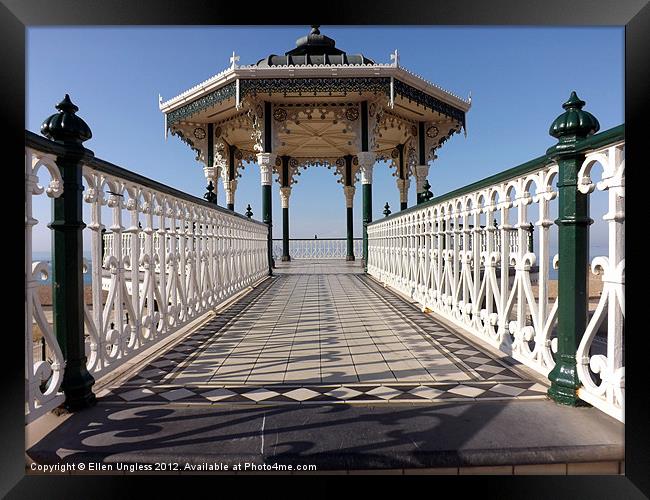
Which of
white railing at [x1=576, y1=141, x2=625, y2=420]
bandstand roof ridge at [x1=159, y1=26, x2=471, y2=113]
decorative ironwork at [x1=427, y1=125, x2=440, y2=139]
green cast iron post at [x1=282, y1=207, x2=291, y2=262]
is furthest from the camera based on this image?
green cast iron post at [x1=282, y1=207, x2=291, y2=262]

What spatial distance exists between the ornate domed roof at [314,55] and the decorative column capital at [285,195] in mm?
5258

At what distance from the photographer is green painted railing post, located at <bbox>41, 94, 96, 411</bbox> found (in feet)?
5.98

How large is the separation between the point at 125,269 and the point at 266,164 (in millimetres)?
7683

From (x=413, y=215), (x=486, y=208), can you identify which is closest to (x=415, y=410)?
(x=486, y=208)

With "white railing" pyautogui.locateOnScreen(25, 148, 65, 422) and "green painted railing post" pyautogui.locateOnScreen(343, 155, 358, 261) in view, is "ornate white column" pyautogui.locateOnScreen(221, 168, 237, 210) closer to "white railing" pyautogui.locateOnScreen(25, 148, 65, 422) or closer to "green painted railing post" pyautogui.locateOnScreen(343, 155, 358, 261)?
"green painted railing post" pyautogui.locateOnScreen(343, 155, 358, 261)

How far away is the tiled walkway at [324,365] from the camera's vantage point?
2.07 metres

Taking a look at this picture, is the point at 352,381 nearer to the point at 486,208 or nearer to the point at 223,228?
the point at 486,208

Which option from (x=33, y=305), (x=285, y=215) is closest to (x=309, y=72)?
(x=285, y=215)

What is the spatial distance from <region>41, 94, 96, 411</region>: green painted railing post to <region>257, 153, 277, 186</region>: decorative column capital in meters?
8.50

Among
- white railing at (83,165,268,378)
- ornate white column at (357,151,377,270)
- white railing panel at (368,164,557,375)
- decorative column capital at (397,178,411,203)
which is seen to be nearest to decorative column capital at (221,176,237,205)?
ornate white column at (357,151,377,270)

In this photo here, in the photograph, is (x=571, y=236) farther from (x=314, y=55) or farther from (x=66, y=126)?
(x=314, y=55)

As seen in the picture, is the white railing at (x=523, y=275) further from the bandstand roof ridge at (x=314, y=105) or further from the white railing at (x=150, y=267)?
the bandstand roof ridge at (x=314, y=105)

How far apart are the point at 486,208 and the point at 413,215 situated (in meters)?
2.62

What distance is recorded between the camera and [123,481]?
1428mm
